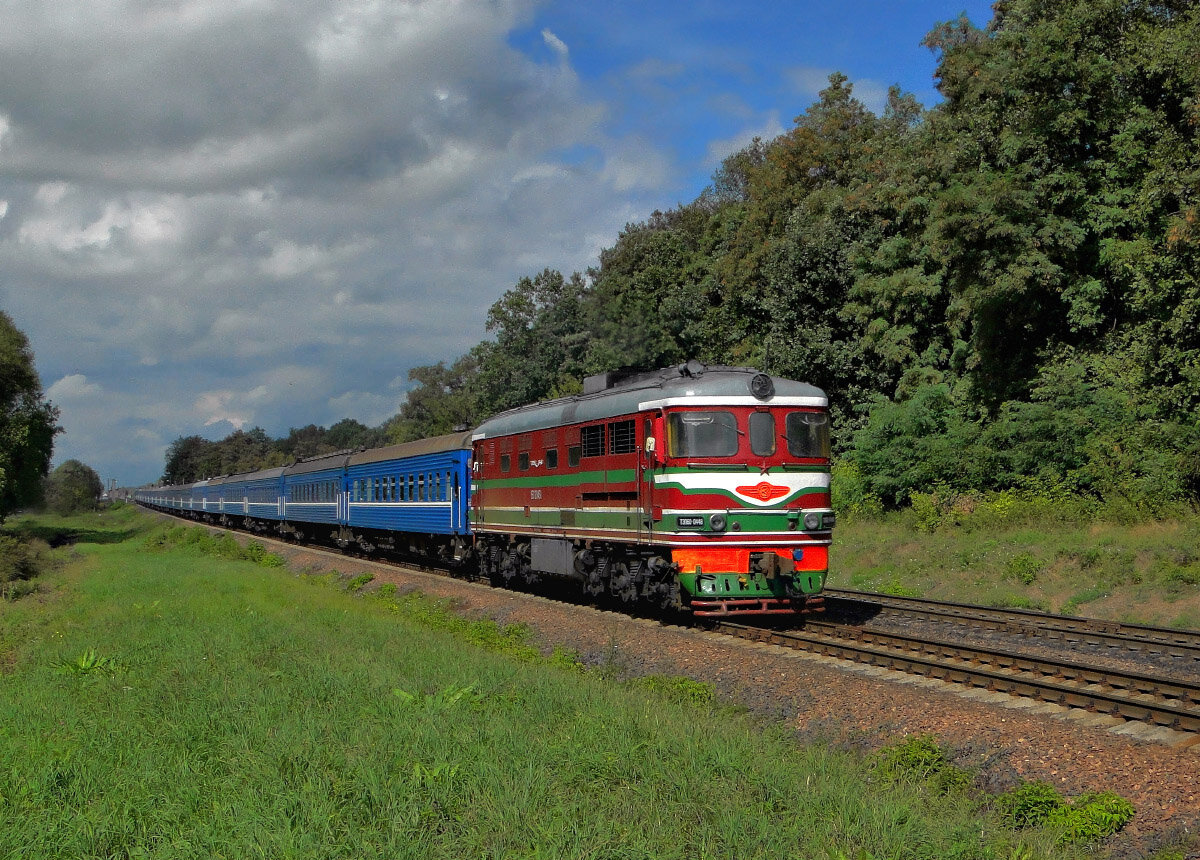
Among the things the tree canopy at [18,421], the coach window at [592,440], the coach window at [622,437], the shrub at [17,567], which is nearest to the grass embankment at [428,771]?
the coach window at [622,437]

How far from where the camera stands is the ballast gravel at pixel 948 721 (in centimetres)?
753

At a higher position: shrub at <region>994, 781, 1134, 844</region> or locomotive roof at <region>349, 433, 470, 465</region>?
locomotive roof at <region>349, 433, 470, 465</region>

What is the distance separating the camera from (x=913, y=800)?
6.84 metres

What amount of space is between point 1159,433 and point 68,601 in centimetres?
2555

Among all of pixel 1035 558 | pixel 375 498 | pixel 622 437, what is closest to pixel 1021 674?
pixel 622 437

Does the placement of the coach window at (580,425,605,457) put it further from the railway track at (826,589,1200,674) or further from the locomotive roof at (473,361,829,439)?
the railway track at (826,589,1200,674)

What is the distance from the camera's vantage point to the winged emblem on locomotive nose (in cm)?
1520

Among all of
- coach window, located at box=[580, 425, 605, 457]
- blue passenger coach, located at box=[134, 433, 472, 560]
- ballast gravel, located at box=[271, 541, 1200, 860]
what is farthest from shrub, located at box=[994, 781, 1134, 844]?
blue passenger coach, located at box=[134, 433, 472, 560]

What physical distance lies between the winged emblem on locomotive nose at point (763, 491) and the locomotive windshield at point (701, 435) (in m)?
0.59

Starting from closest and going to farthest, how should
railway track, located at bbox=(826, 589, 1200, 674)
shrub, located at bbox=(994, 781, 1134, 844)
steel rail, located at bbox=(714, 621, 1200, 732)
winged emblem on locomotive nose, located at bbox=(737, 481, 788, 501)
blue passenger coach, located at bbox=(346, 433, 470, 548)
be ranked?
1. shrub, located at bbox=(994, 781, 1134, 844)
2. steel rail, located at bbox=(714, 621, 1200, 732)
3. railway track, located at bbox=(826, 589, 1200, 674)
4. winged emblem on locomotive nose, located at bbox=(737, 481, 788, 501)
5. blue passenger coach, located at bbox=(346, 433, 470, 548)

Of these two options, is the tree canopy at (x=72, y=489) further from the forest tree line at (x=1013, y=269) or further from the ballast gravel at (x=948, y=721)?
the ballast gravel at (x=948, y=721)

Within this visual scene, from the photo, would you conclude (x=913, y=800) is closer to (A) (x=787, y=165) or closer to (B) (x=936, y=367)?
(B) (x=936, y=367)

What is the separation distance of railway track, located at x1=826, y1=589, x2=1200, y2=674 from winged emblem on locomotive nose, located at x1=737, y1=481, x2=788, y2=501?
3061 mm

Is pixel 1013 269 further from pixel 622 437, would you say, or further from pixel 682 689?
pixel 682 689
